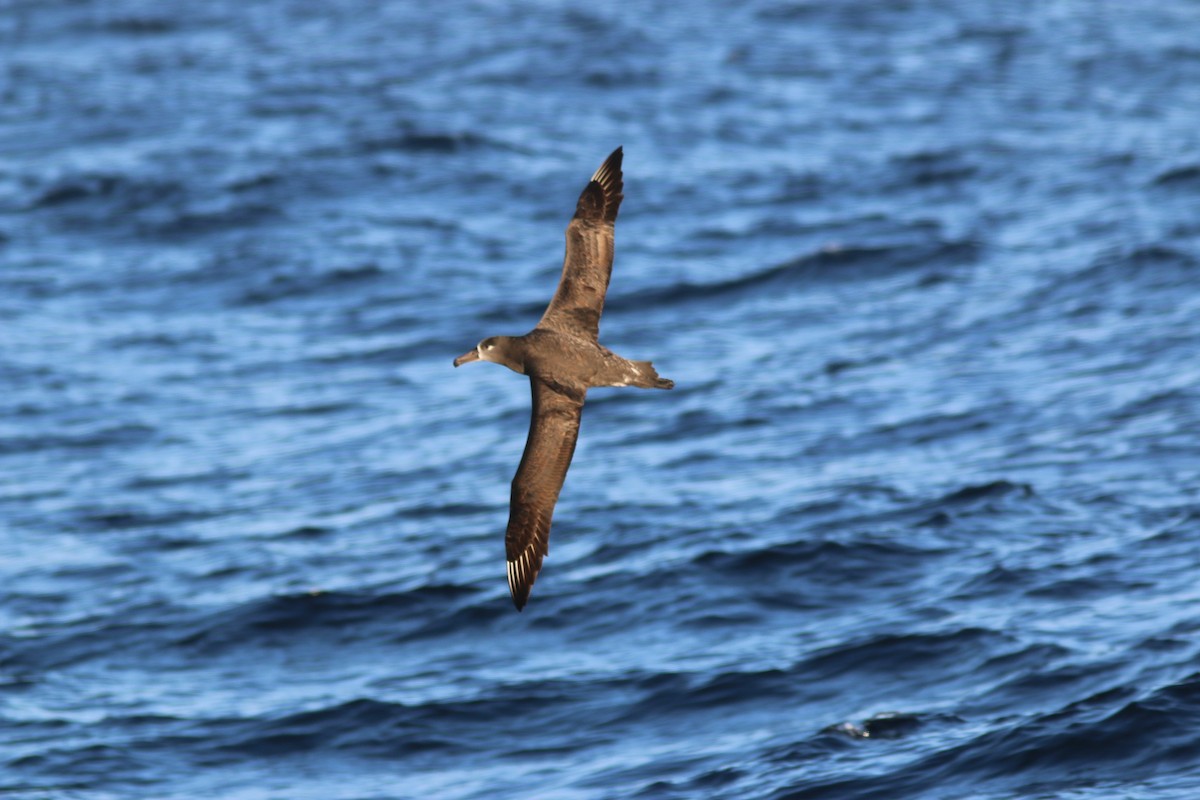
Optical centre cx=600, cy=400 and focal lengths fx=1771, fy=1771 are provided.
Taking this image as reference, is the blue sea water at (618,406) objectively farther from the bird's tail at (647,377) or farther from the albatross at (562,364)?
the bird's tail at (647,377)

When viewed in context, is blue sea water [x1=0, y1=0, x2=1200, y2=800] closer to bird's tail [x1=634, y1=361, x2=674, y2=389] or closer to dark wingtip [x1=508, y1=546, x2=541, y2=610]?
dark wingtip [x1=508, y1=546, x2=541, y2=610]

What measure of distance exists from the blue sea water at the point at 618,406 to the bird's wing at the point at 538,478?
334cm

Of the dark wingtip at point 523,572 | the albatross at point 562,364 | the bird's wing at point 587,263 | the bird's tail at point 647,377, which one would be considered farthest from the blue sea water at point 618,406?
the bird's wing at point 587,263

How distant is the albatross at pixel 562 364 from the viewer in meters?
10.7

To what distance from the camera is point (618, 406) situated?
74.7 feet

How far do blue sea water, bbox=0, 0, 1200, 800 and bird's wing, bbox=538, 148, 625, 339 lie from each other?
4570 millimetres

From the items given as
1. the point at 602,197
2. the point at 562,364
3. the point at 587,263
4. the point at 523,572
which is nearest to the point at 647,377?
the point at 562,364

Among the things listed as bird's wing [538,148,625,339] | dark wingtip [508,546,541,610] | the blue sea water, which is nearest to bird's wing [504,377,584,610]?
dark wingtip [508,546,541,610]

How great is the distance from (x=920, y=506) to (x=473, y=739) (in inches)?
227

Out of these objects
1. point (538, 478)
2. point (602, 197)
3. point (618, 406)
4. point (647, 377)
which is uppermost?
point (602, 197)

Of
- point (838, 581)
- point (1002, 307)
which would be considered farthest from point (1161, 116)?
point (838, 581)

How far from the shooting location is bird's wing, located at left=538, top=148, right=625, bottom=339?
10.9m

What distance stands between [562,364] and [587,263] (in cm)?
71

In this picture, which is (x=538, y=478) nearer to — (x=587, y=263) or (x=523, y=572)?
(x=523, y=572)
